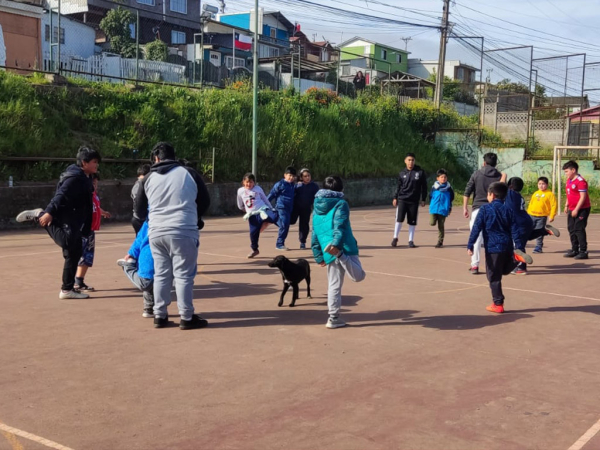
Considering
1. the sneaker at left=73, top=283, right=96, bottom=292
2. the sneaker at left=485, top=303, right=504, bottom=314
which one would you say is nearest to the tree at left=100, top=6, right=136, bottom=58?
the sneaker at left=73, top=283, right=96, bottom=292

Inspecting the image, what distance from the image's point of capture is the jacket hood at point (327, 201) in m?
6.98

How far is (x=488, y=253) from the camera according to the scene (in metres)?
7.92

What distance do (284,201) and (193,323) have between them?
648 centimetres

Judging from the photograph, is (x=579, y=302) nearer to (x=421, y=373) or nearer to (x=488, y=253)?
(x=488, y=253)

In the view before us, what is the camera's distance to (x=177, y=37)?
47.8 meters

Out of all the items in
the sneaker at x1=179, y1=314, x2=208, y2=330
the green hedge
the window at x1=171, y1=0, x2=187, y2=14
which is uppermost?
the window at x1=171, y1=0, x2=187, y2=14

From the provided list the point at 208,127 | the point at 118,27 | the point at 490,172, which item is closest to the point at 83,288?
the point at 490,172

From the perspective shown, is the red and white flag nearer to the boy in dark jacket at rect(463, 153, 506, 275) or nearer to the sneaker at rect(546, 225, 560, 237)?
the boy in dark jacket at rect(463, 153, 506, 275)

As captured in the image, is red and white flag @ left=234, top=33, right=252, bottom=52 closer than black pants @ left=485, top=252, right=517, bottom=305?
No

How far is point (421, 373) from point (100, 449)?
2725mm

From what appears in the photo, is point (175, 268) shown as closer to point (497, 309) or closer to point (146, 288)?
point (146, 288)

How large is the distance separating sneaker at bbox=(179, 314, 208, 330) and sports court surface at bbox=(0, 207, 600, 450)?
17 centimetres

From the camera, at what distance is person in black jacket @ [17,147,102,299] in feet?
25.7

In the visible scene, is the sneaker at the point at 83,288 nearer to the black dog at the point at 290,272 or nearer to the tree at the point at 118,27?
the black dog at the point at 290,272
